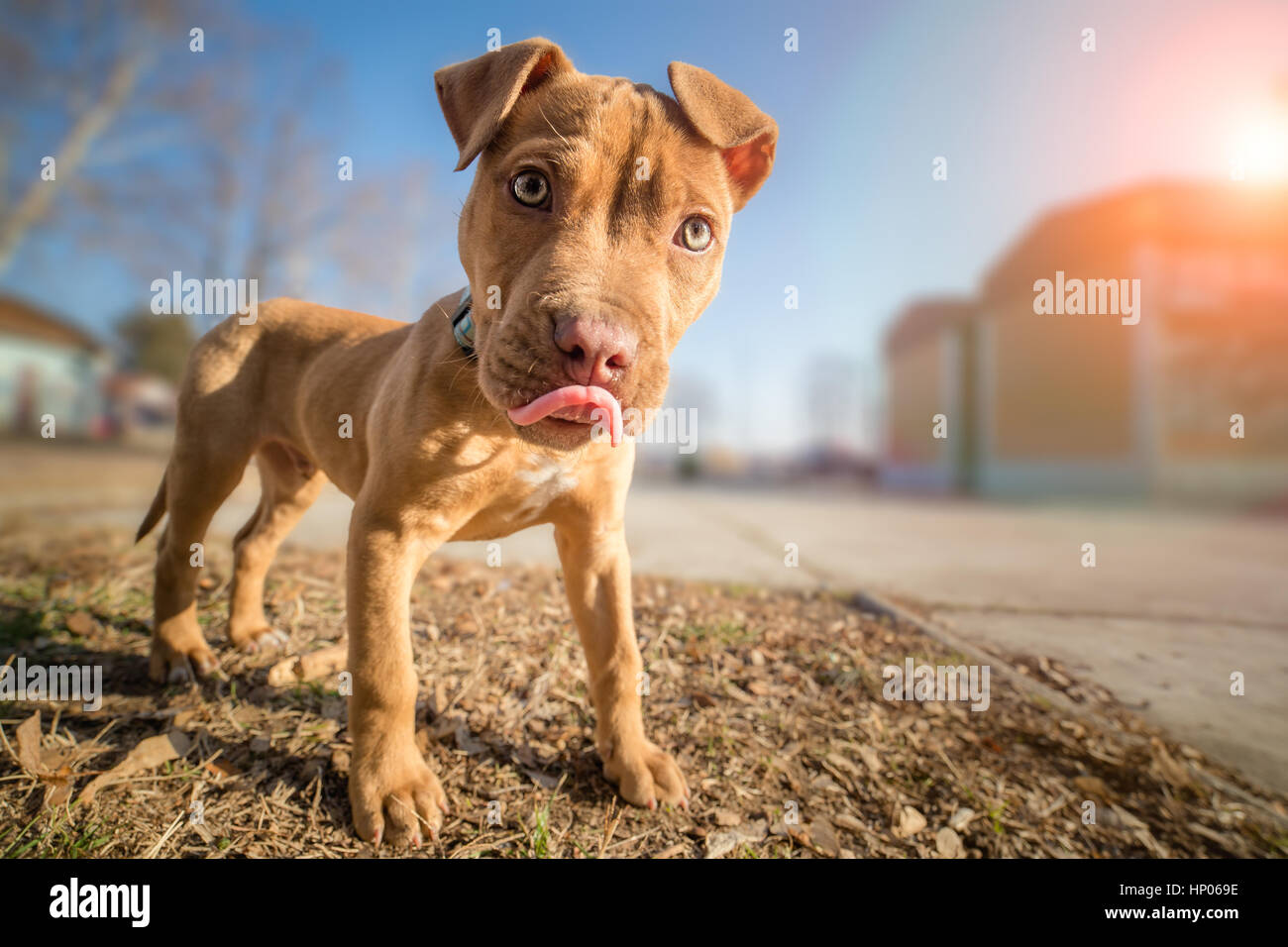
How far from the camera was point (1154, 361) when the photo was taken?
1881cm

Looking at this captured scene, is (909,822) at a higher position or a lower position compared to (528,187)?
lower

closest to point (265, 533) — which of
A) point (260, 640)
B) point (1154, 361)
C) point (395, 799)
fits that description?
point (260, 640)

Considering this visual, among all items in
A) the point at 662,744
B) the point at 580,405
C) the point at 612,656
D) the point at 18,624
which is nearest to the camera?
the point at 580,405

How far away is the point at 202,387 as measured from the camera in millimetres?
3646

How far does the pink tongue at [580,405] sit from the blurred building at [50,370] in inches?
760

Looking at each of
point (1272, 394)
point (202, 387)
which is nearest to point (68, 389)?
point (202, 387)

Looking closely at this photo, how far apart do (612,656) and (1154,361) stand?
2218 centimetres

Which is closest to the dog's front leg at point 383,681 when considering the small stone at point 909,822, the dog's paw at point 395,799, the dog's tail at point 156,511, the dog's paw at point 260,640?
the dog's paw at point 395,799

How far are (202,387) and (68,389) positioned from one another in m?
21.7

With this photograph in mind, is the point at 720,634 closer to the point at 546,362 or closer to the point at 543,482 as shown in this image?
the point at 543,482

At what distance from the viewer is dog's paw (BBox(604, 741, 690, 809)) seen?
106 inches

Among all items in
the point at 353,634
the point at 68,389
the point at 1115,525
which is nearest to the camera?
the point at 353,634

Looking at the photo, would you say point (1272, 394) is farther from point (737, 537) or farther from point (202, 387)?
point (202, 387)
